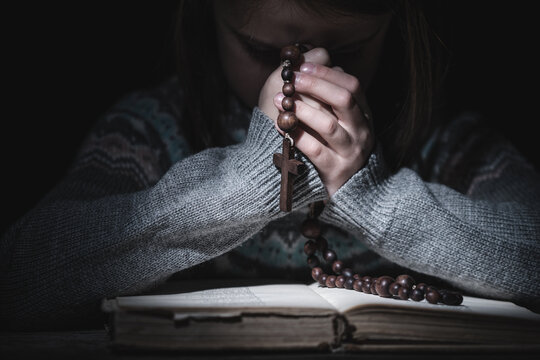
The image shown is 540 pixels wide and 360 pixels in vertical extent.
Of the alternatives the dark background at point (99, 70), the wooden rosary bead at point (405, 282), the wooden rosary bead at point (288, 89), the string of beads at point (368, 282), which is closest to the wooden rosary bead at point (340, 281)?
the string of beads at point (368, 282)

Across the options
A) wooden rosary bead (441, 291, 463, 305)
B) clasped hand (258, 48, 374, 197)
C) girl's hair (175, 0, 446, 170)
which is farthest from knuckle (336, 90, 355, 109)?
wooden rosary bead (441, 291, 463, 305)

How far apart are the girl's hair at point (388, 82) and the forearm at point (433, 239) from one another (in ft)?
0.77

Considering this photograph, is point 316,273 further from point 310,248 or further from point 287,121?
point 287,121

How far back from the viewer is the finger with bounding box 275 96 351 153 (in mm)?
830

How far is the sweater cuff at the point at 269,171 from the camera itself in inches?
32.9

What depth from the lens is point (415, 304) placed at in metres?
0.75

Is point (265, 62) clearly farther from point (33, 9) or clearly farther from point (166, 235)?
point (33, 9)

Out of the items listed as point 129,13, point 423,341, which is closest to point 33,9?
point 129,13

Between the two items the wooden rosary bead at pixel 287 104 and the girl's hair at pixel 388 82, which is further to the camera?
the girl's hair at pixel 388 82

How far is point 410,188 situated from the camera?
912 mm

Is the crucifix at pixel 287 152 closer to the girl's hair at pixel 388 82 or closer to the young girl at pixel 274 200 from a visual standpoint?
the young girl at pixel 274 200

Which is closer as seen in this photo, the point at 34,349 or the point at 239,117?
the point at 34,349

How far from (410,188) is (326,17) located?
0.32 meters

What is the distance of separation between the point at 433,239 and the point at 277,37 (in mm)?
438
